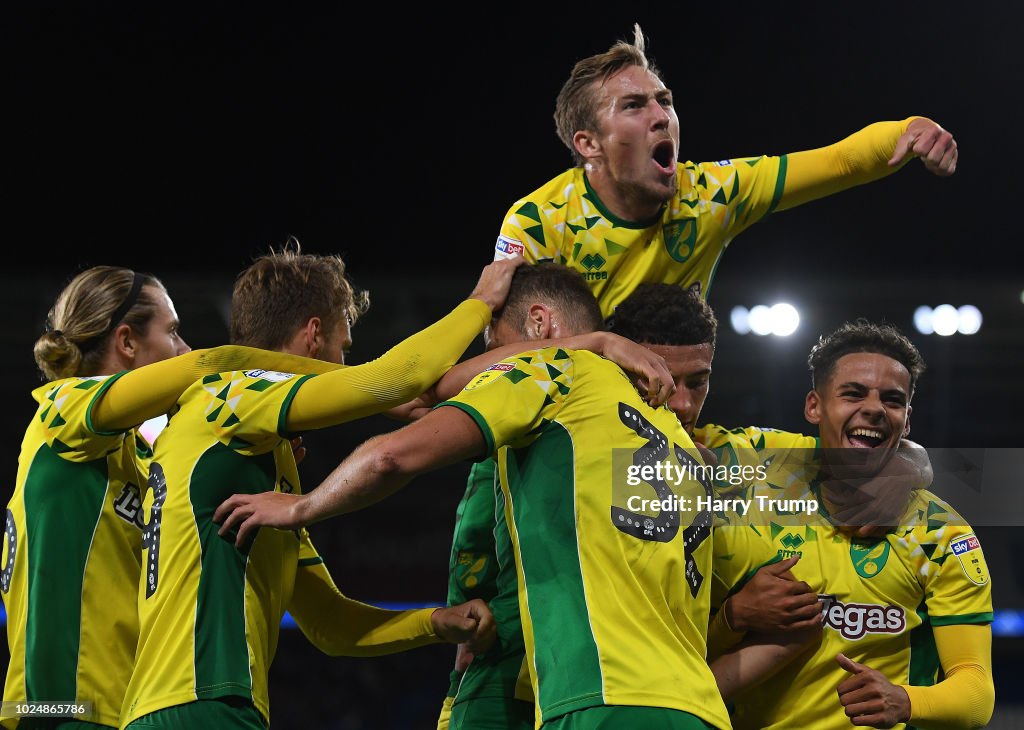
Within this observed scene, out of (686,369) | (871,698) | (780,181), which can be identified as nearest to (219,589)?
(686,369)

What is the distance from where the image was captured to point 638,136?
148 inches

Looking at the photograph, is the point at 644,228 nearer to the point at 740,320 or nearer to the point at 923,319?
the point at 740,320

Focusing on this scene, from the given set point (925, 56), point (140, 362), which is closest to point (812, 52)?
point (925, 56)

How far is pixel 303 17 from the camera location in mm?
→ 9156

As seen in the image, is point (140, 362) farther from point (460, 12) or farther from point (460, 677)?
point (460, 12)

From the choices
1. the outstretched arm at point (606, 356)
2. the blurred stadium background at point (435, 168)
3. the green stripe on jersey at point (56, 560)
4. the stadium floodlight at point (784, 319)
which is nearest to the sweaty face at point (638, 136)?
the outstretched arm at point (606, 356)

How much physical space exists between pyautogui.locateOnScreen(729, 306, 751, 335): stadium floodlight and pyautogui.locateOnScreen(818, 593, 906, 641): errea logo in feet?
22.2

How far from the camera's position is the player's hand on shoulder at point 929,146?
11.4ft

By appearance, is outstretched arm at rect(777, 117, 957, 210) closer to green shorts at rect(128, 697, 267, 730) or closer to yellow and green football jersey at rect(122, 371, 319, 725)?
yellow and green football jersey at rect(122, 371, 319, 725)

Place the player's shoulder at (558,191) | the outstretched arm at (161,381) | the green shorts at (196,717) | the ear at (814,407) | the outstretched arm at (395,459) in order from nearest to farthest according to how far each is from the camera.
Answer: the outstretched arm at (395,459) → the green shorts at (196,717) → the outstretched arm at (161,381) → the ear at (814,407) → the player's shoulder at (558,191)

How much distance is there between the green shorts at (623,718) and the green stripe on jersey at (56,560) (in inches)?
57.7

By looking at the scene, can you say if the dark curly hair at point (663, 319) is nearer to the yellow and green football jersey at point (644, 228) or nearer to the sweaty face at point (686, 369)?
the sweaty face at point (686, 369)

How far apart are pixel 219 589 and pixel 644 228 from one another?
5.82 ft

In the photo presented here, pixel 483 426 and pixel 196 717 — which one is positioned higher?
pixel 483 426
